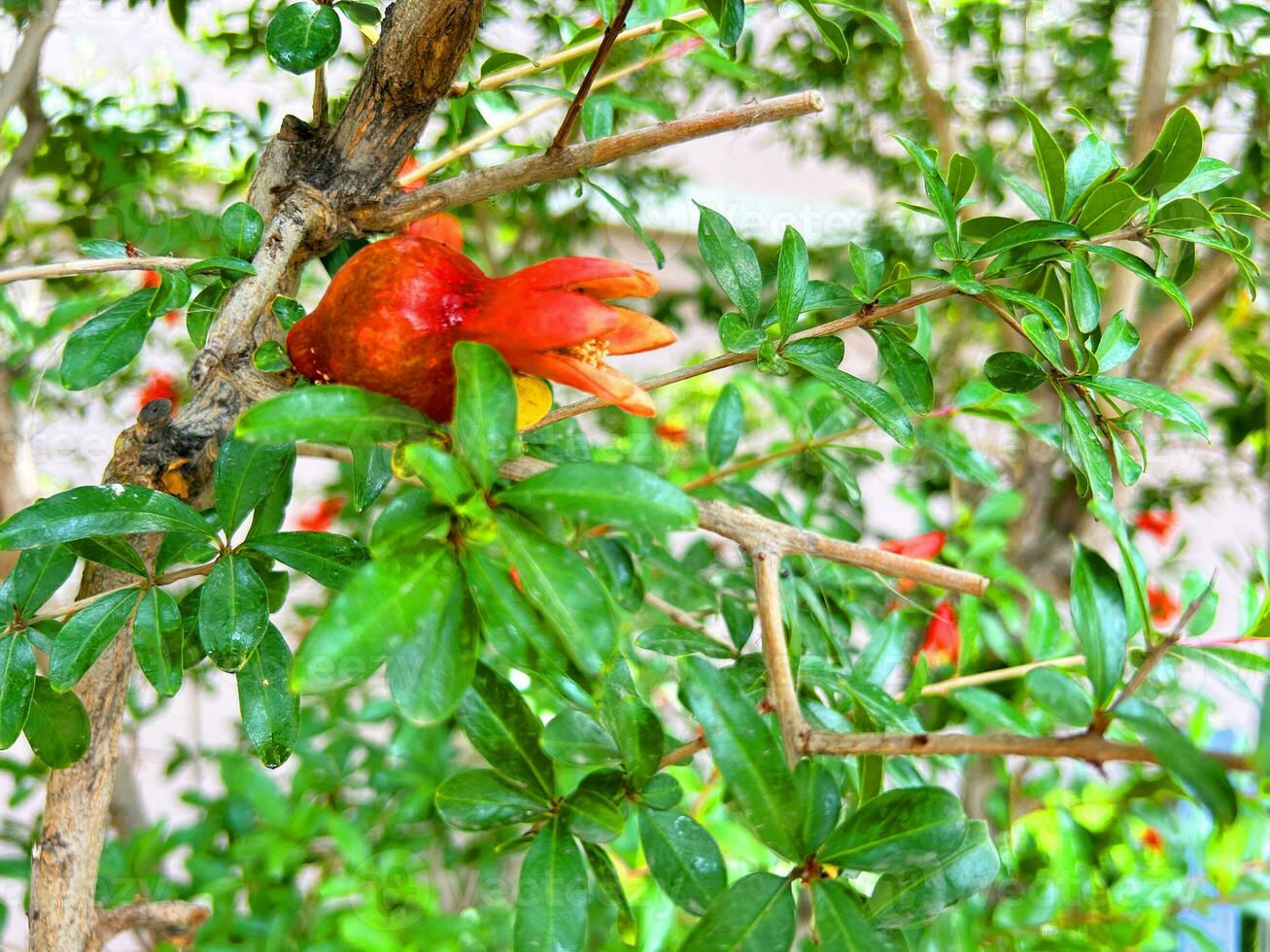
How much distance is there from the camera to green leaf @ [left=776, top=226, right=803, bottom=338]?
394 millimetres

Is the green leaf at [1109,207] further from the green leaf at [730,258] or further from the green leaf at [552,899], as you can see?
the green leaf at [552,899]

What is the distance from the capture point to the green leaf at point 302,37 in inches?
16.0

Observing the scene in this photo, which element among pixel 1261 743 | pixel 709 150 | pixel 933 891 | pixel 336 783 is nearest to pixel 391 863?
pixel 336 783

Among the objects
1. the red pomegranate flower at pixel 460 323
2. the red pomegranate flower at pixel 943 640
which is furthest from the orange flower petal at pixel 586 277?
the red pomegranate flower at pixel 943 640

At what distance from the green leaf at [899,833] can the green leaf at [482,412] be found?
0.15 m

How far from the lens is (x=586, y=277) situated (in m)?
0.34

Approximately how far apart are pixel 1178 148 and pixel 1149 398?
Answer: 0.31 ft

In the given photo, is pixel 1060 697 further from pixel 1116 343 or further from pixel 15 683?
pixel 15 683

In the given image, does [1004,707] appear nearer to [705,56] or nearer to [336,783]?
[705,56]

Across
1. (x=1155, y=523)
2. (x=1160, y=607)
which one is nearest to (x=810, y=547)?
(x=1160, y=607)

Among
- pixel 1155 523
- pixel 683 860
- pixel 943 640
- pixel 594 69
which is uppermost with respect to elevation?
pixel 594 69

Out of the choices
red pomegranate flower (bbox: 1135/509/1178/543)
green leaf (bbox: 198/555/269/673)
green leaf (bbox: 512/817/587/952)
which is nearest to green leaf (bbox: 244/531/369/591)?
green leaf (bbox: 198/555/269/673)

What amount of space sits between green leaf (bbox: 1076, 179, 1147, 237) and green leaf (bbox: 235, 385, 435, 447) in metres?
0.26

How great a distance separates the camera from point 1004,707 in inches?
22.9
